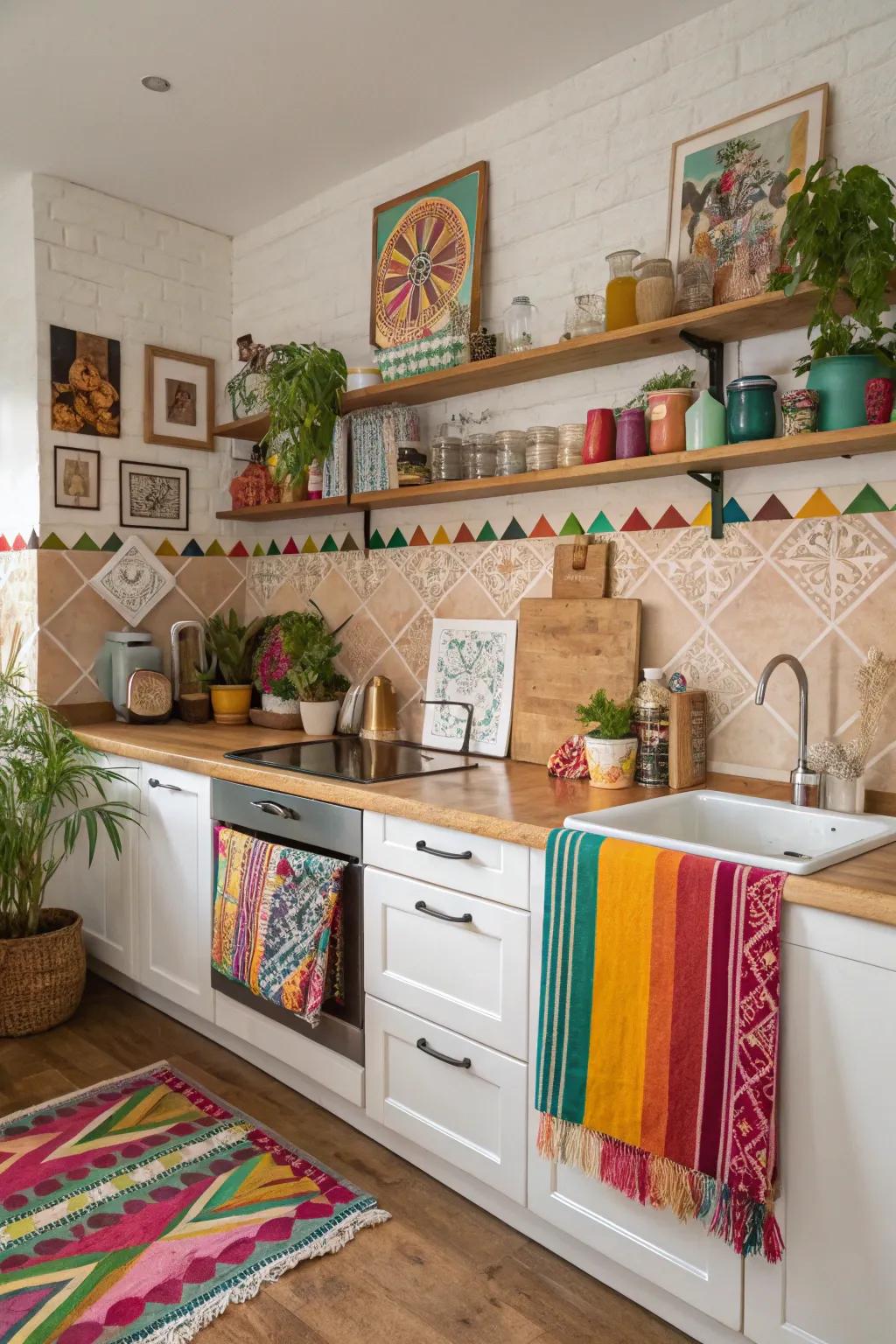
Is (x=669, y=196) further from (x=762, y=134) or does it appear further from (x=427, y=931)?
(x=427, y=931)

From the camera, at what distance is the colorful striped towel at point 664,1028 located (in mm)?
1435

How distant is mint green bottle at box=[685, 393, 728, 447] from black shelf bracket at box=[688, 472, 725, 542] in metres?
0.12

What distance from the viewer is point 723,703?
2.25 meters

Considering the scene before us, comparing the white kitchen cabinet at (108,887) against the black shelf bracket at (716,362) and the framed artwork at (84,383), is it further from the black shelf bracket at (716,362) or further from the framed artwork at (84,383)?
the black shelf bracket at (716,362)

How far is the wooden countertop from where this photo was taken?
1.39 meters

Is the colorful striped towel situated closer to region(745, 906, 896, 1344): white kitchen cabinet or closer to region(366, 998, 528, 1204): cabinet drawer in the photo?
region(745, 906, 896, 1344): white kitchen cabinet

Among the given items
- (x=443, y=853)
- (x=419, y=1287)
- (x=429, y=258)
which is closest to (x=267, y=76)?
(x=429, y=258)

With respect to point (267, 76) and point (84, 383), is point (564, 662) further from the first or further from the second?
point (84, 383)

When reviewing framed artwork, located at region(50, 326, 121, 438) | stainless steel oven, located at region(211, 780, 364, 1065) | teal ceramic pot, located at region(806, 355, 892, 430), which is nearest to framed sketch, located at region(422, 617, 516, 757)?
stainless steel oven, located at region(211, 780, 364, 1065)

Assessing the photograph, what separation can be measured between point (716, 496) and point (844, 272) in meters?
0.57

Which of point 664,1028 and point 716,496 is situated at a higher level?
point 716,496

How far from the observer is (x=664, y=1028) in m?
1.53

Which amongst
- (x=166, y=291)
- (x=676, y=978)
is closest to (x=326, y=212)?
(x=166, y=291)

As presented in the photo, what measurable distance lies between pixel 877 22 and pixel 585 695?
155cm
